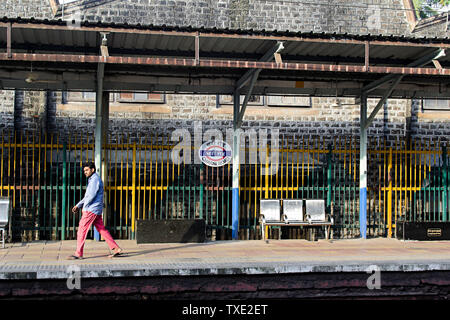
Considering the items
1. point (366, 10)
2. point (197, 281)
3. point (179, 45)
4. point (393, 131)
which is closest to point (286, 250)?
point (197, 281)

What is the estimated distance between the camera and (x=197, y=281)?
29.6ft

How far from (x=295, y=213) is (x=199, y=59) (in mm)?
3972

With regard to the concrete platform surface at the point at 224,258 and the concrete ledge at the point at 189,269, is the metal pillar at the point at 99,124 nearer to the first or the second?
the concrete platform surface at the point at 224,258

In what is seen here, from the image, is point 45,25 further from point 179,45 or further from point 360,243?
point 360,243

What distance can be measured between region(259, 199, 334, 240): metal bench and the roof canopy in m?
2.57

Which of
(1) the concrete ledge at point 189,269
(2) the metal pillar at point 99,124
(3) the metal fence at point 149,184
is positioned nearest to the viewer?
(1) the concrete ledge at point 189,269

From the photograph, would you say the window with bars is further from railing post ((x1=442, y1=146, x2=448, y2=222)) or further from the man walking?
the man walking

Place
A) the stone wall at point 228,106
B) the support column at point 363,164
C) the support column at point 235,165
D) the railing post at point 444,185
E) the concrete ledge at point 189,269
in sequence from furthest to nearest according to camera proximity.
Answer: the stone wall at point 228,106 < the railing post at point 444,185 < the support column at point 363,164 < the support column at point 235,165 < the concrete ledge at point 189,269

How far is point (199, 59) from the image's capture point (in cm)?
1309

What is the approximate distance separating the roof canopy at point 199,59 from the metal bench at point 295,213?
101 inches

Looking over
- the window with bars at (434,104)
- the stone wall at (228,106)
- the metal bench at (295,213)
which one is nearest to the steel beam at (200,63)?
the metal bench at (295,213)

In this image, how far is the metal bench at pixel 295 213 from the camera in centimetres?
1407

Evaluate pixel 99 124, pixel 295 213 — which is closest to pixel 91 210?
pixel 99 124

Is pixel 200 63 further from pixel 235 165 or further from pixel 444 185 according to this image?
pixel 444 185
